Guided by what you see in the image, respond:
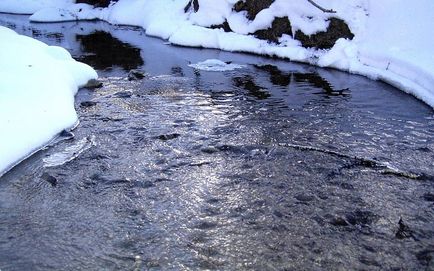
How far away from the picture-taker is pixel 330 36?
1363cm

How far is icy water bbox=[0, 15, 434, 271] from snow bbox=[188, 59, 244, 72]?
7.34ft

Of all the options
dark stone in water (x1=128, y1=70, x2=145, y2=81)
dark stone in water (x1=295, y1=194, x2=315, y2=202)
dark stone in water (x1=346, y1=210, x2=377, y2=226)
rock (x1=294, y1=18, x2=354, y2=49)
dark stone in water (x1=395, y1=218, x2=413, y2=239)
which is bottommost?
dark stone in water (x1=295, y1=194, x2=315, y2=202)

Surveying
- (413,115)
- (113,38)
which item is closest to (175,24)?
(113,38)

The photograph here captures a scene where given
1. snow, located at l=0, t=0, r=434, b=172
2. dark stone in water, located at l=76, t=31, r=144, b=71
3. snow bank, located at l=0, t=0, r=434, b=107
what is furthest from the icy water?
dark stone in water, located at l=76, t=31, r=144, b=71

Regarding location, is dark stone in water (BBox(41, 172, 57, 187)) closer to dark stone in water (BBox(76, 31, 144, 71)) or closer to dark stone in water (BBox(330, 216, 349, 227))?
dark stone in water (BBox(330, 216, 349, 227))

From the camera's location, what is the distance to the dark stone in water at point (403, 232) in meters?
4.83

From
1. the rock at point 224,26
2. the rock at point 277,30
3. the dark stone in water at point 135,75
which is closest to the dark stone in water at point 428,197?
the dark stone in water at point 135,75

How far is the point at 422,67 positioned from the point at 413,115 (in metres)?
2.00

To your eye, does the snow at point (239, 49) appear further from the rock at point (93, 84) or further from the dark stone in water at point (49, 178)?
the dark stone in water at point (49, 178)

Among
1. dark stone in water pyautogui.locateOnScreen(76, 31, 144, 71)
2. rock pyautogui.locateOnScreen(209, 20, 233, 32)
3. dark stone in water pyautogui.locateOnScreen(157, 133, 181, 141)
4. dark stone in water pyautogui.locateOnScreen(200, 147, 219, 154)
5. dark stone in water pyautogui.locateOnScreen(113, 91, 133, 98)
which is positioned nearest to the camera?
dark stone in water pyautogui.locateOnScreen(200, 147, 219, 154)

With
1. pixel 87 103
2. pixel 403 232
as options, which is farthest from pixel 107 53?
pixel 403 232

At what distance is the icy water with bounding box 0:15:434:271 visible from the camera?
4637mm

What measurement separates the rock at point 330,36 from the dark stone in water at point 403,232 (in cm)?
940

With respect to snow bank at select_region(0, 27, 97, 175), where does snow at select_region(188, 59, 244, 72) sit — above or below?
above
